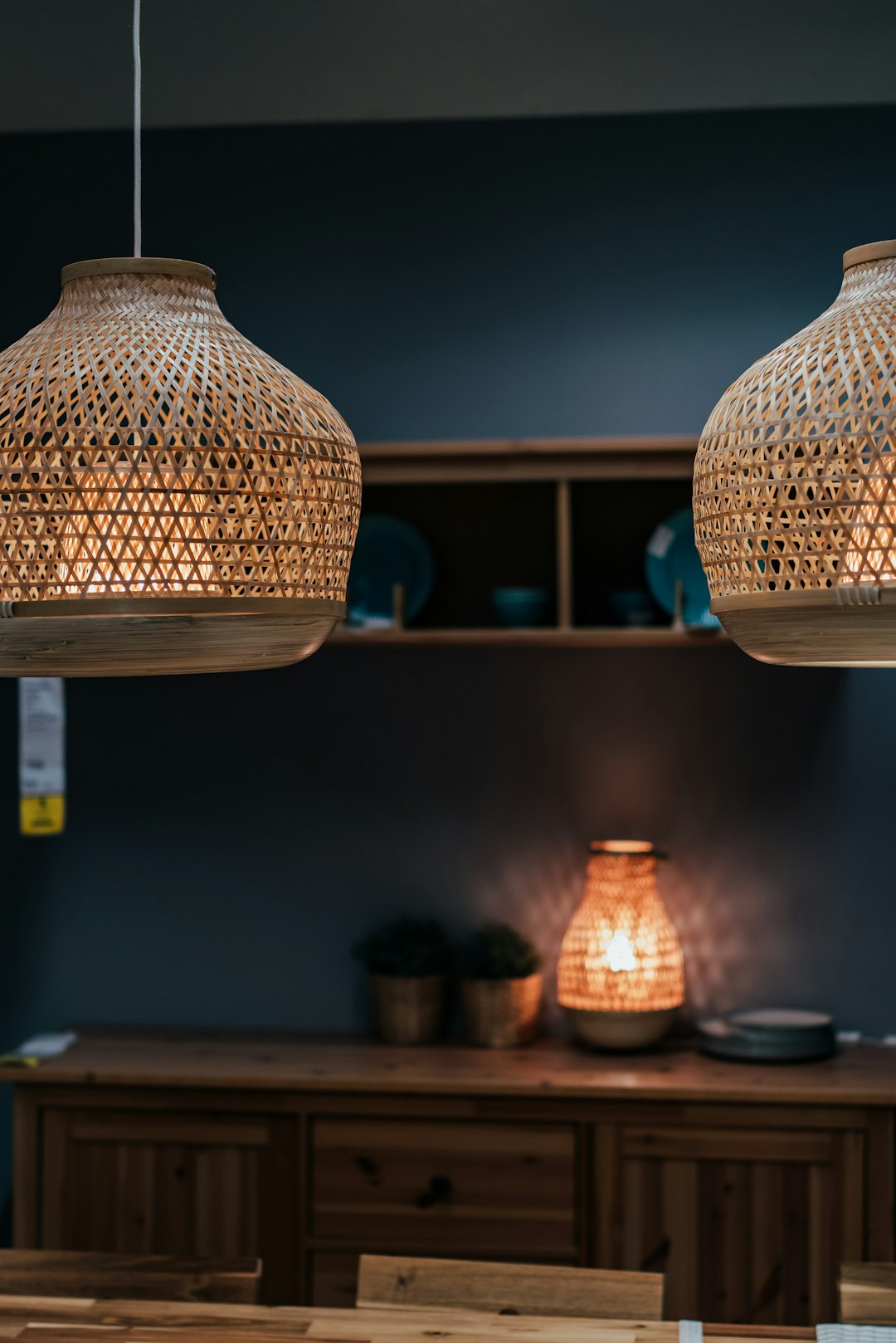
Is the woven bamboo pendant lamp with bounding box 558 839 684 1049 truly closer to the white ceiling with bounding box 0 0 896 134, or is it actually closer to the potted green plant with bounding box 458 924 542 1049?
the potted green plant with bounding box 458 924 542 1049

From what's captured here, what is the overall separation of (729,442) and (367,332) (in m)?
1.89

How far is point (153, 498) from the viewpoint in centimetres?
121

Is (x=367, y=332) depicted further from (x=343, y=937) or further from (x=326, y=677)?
(x=343, y=937)

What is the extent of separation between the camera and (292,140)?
3.04 meters

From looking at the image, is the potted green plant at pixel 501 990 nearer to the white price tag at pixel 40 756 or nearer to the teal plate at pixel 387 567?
the teal plate at pixel 387 567

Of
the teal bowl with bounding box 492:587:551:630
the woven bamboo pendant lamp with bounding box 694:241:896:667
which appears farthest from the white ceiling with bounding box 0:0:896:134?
the woven bamboo pendant lamp with bounding box 694:241:896:667

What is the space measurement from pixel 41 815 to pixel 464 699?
0.94 meters

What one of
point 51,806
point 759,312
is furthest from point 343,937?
point 759,312

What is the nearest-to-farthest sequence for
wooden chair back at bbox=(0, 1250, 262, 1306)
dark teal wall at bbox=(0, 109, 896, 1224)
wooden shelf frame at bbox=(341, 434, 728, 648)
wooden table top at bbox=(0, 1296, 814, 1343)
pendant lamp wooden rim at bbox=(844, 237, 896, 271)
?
pendant lamp wooden rim at bbox=(844, 237, 896, 271)
wooden table top at bbox=(0, 1296, 814, 1343)
wooden chair back at bbox=(0, 1250, 262, 1306)
wooden shelf frame at bbox=(341, 434, 728, 648)
dark teal wall at bbox=(0, 109, 896, 1224)

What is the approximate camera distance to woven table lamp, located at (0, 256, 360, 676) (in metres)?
1.20

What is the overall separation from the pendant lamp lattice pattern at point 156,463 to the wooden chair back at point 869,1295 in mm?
1134

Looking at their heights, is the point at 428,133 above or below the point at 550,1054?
above

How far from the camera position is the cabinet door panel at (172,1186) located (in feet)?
8.49

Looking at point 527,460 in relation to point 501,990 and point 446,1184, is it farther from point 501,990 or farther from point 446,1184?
point 446,1184
